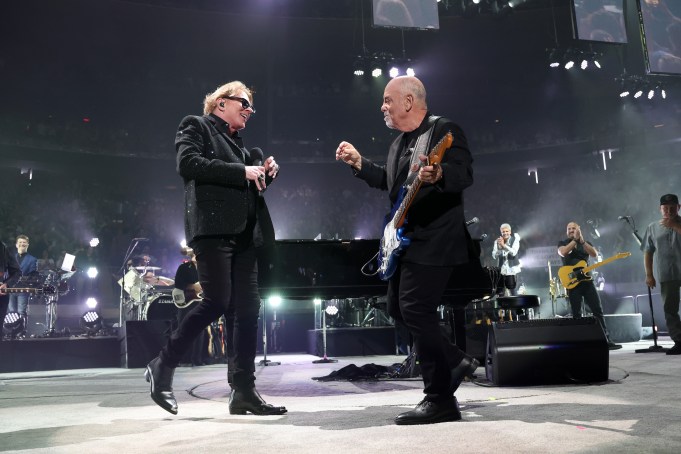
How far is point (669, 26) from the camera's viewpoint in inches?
394

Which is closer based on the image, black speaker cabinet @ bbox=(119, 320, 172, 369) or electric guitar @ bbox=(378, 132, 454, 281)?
electric guitar @ bbox=(378, 132, 454, 281)

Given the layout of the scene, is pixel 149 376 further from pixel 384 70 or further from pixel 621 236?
pixel 621 236

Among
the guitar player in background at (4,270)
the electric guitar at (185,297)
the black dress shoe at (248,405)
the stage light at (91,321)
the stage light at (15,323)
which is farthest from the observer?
the stage light at (91,321)

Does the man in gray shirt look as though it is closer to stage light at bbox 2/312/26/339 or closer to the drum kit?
the drum kit

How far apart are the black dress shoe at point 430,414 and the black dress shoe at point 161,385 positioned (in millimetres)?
1134

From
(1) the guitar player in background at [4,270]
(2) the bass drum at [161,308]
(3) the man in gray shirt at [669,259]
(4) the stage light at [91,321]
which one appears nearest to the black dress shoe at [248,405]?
(1) the guitar player in background at [4,270]

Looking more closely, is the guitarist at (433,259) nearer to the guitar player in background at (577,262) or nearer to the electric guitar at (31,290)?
the guitar player in background at (577,262)

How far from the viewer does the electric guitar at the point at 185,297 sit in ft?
25.0

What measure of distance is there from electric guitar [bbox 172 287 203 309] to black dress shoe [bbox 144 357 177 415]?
4.86m

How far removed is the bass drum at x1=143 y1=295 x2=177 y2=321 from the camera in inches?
334

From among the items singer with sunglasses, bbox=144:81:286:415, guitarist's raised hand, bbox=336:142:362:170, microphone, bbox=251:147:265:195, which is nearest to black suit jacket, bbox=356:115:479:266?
guitarist's raised hand, bbox=336:142:362:170

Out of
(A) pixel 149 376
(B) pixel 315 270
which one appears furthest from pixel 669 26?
(A) pixel 149 376

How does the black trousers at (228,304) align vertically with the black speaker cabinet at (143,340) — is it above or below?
above

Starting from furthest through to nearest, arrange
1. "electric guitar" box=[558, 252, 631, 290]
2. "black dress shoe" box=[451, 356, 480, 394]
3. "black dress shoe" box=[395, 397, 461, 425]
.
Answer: "electric guitar" box=[558, 252, 631, 290]
"black dress shoe" box=[451, 356, 480, 394]
"black dress shoe" box=[395, 397, 461, 425]
